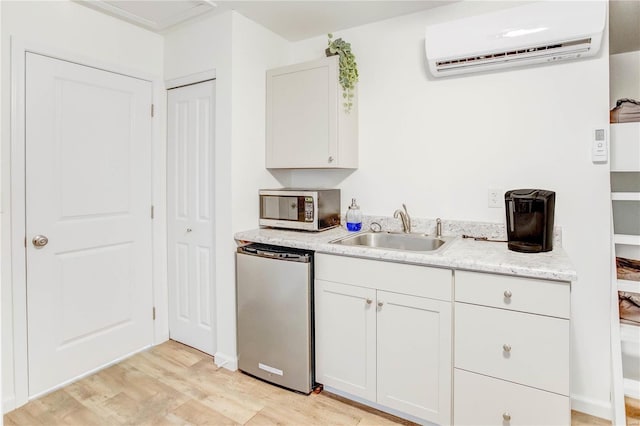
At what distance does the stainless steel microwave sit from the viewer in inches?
97.5

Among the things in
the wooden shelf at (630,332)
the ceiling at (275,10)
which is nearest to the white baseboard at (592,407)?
the wooden shelf at (630,332)

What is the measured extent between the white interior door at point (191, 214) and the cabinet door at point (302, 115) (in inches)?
16.9

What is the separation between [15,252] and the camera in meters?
2.05

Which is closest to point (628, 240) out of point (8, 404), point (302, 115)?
point (302, 115)

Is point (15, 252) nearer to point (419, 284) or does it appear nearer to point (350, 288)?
point (350, 288)

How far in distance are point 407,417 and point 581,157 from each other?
1658mm

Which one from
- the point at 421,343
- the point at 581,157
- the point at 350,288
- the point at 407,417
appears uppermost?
the point at 581,157

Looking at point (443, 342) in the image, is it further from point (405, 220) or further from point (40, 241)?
point (40, 241)

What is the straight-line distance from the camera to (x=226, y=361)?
252cm

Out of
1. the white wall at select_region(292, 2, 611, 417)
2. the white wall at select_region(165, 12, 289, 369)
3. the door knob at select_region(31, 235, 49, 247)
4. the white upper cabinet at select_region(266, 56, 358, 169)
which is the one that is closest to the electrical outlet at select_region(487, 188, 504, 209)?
the white wall at select_region(292, 2, 611, 417)

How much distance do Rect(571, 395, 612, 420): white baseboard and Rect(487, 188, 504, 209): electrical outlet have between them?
1113 mm

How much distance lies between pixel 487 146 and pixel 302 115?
1.20 m

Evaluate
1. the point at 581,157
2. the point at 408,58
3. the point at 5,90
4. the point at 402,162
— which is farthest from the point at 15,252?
the point at 581,157

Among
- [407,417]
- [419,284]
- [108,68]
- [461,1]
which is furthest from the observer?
[108,68]
